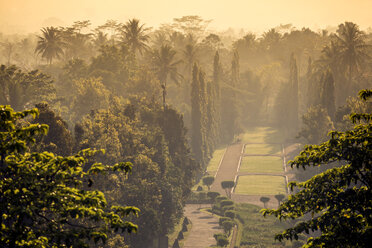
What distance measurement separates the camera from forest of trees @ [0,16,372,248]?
46.4 metres

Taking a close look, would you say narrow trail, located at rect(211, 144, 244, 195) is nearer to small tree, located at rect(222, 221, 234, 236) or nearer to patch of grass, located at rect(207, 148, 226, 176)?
patch of grass, located at rect(207, 148, 226, 176)

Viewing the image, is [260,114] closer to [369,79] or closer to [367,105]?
[369,79]

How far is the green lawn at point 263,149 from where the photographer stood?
9462cm

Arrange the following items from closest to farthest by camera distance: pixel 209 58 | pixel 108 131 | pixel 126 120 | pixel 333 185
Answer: pixel 333 185 < pixel 108 131 < pixel 126 120 < pixel 209 58

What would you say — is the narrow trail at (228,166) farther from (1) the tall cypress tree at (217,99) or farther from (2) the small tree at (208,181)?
(1) the tall cypress tree at (217,99)

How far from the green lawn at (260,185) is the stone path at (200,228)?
31.2 feet

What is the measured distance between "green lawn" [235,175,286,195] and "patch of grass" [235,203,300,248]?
307 inches

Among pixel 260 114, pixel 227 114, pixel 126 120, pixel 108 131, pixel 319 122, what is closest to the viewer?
pixel 108 131

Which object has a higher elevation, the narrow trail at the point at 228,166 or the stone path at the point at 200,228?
the narrow trail at the point at 228,166

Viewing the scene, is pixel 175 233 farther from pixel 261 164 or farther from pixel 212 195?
pixel 261 164

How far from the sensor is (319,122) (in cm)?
7531

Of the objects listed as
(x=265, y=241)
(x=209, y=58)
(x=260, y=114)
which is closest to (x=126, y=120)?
(x=265, y=241)

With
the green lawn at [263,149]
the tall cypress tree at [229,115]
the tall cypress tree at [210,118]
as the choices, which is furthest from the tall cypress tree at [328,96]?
the tall cypress tree at [229,115]

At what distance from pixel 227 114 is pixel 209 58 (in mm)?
44953
